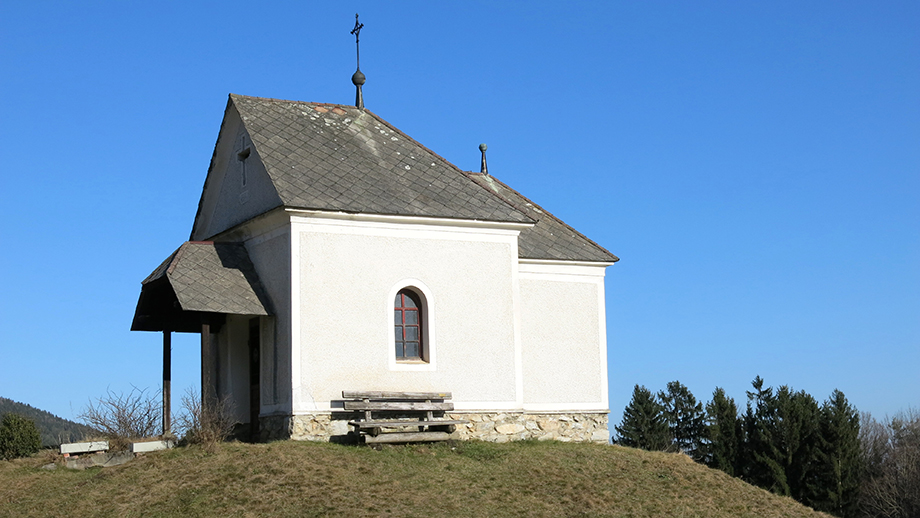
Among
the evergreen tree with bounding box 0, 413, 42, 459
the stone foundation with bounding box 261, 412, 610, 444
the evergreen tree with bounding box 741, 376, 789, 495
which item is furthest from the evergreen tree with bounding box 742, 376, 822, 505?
the evergreen tree with bounding box 0, 413, 42, 459

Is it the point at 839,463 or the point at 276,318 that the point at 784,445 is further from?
the point at 276,318

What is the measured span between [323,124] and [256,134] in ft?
6.10

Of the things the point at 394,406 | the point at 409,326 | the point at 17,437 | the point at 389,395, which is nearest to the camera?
the point at 394,406

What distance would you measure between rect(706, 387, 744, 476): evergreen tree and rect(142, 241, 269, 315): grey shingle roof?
29170mm

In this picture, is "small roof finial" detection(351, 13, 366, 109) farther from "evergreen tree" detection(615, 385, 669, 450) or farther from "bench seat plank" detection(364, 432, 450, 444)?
"evergreen tree" detection(615, 385, 669, 450)

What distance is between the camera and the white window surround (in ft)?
64.9

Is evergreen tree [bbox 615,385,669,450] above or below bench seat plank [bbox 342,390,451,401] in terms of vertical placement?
below

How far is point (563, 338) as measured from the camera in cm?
2262

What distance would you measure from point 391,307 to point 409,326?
67 centimetres

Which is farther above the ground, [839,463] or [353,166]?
[353,166]

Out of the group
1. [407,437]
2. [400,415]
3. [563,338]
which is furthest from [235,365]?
[563,338]

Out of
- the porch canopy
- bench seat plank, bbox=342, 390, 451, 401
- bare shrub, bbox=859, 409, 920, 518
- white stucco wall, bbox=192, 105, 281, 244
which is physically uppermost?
white stucco wall, bbox=192, 105, 281, 244

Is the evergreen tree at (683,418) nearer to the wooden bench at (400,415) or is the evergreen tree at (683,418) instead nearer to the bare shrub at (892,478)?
the bare shrub at (892,478)

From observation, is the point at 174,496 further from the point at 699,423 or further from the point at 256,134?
the point at 699,423
